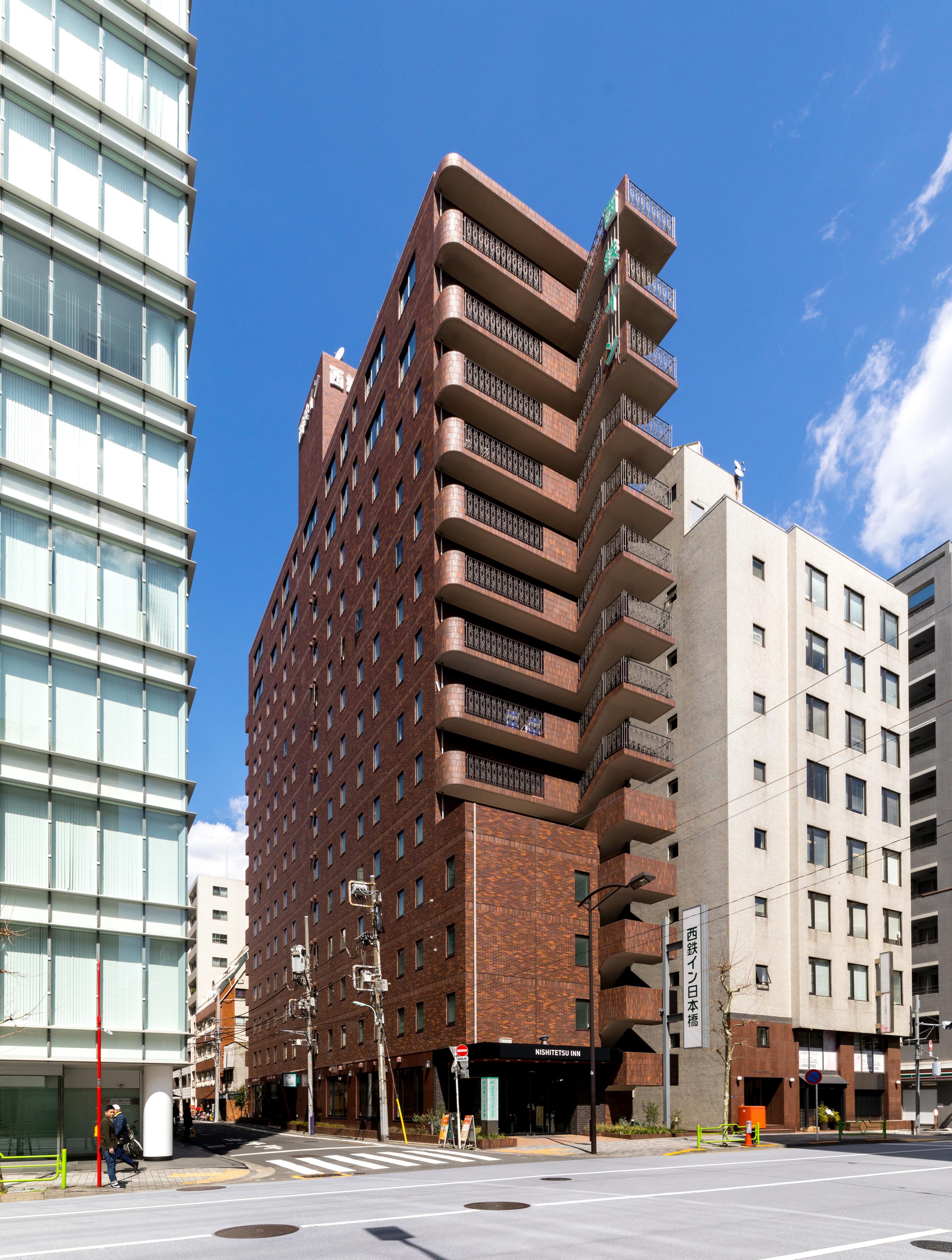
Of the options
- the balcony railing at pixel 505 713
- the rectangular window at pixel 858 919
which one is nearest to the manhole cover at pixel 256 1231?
the balcony railing at pixel 505 713

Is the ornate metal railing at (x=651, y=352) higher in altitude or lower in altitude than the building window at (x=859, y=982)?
higher

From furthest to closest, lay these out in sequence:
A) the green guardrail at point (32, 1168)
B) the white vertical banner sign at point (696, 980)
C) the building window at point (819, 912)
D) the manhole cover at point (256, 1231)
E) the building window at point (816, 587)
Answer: the building window at point (816, 587) < the building window at point (819, 912) < the white vertical banner sign at point (696, 980) < the green guardrail at point (32, 1168) < the manhole cover at point (256, 1231)

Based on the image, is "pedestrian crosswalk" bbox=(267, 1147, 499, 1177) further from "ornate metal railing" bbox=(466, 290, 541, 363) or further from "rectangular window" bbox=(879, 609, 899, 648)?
"rectangular window" bbox=(879, 609, 899, 648)

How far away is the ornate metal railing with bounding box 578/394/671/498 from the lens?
50875 millimetres

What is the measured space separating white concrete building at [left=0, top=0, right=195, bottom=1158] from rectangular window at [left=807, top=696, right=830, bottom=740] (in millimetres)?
34068

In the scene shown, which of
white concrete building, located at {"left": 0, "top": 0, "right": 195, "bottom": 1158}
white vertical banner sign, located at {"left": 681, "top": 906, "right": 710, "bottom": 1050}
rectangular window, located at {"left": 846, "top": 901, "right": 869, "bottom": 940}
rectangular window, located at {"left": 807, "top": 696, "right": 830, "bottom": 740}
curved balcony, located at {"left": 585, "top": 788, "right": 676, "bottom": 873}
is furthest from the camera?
rectangular window, located at {"left": 807, "top": 696, "right": 830, "bottom": 740}

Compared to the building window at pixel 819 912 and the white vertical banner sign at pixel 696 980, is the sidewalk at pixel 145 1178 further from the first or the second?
the building window at pixel 819 912

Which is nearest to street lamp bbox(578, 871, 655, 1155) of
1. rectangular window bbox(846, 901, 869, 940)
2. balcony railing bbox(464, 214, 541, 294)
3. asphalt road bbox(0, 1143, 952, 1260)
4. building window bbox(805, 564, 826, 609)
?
asphalt road bbox(0, 1143, 952, 1260)

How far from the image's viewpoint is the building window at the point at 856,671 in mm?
59688

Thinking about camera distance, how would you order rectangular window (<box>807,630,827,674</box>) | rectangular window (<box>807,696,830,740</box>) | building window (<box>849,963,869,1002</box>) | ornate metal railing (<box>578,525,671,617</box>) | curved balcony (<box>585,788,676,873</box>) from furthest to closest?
1. rectangular window (<box>807,630,827,674</box>)
2. rectangular window (<box>807,696,830,740</box>)
3. building window (<box>849,963,869,1002</box>)
4. ornate metal railing (<box>578,525,671,617</box>)
5. curved balcony (<box>585,788,676,873</box>)

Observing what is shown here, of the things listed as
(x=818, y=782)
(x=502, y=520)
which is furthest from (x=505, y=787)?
(x=818, y=782)

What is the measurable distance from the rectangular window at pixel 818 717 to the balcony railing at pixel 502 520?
1729cm

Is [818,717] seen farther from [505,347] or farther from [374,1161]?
[374,1161]

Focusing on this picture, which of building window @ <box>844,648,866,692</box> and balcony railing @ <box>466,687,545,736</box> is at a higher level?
building window @ <box>844,648,866,692</box>
